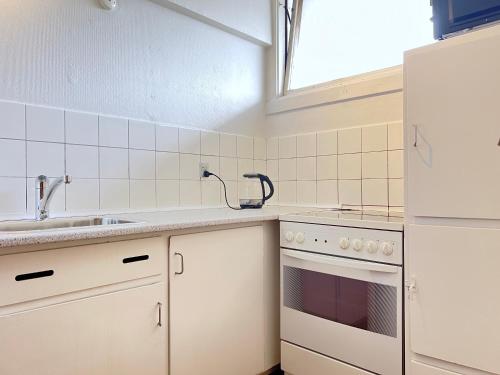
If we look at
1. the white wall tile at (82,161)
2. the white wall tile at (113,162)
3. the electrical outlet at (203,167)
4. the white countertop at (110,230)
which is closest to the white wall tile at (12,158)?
the white wall tile at (82,161)

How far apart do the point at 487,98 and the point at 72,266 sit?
1.46 m

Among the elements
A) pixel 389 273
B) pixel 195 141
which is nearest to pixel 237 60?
pixel 195 141

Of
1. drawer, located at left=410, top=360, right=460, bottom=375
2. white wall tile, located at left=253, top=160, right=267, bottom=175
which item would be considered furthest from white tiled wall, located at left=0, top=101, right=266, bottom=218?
drawer, located at left=410, top=360, right=460, bottom=375

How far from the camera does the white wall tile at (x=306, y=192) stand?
91.4 inches

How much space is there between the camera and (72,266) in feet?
3.81

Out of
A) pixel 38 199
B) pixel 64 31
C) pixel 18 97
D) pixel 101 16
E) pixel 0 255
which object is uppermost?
pixel 101 16

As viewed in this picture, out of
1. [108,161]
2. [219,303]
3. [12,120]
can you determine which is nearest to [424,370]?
[219,303]

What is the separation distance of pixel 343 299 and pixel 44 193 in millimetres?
1382

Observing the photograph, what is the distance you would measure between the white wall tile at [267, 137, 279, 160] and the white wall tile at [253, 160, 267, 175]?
0.06m

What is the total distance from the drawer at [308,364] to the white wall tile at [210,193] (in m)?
0.92

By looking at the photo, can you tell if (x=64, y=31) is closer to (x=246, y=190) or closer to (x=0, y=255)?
(x=0, y=255)

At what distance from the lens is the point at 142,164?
193cm

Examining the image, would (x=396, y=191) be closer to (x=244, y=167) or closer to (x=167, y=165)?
(x=244, y=167)

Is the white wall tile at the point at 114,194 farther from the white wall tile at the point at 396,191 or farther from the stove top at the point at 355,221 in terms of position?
the white wall tile at the point at 396,191
